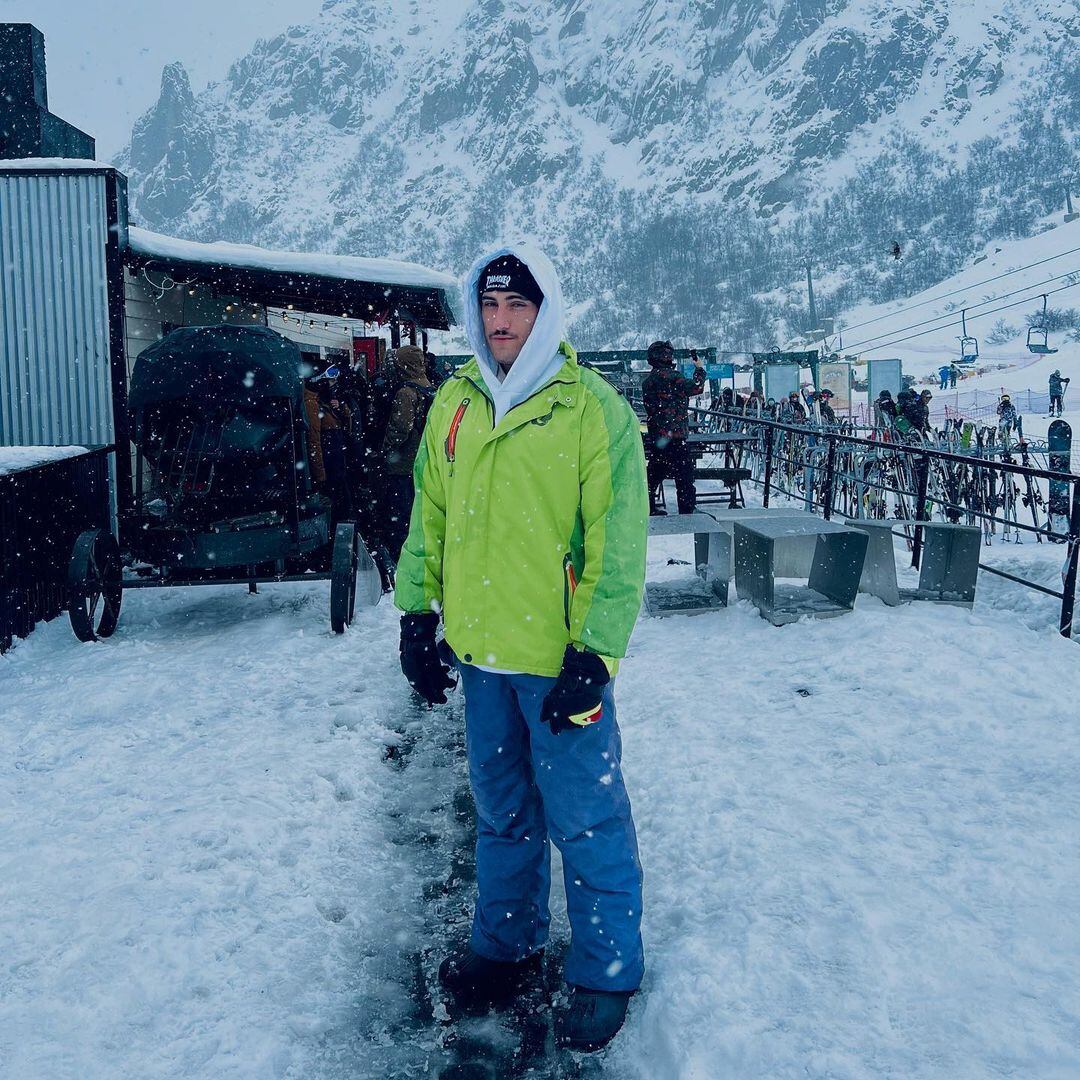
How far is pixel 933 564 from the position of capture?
731cm

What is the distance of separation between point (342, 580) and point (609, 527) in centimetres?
485

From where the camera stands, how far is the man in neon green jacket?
256 centimetres

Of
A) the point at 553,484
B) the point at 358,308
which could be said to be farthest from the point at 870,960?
the point at 358,308

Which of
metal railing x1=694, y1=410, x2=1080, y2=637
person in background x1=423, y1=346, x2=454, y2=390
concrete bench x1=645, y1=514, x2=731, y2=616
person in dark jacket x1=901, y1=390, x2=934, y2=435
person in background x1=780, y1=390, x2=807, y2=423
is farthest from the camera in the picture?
person in background x1=780, y1=390, x2=807, y2=423

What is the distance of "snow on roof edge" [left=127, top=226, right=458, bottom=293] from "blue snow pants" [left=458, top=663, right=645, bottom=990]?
7.16 metres

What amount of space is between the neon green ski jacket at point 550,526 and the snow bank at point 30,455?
5442 millimetres

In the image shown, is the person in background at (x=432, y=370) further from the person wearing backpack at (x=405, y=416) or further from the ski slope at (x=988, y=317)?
the ski slope at (x=988, y=317)

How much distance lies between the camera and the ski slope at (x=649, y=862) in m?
2.63

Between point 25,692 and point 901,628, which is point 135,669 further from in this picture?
point 901,628

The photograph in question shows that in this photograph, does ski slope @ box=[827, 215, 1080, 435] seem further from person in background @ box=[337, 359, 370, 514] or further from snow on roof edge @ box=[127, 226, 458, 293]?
person in background @ box=[337, 359, 370, 514]

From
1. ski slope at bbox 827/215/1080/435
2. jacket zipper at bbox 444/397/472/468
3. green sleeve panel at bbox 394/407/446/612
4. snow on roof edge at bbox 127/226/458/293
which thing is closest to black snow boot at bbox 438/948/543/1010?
green sleeve panel at bbox 394/407/446/612

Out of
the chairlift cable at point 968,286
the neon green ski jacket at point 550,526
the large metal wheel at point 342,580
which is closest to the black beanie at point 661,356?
the large metal wheel at point 342,580

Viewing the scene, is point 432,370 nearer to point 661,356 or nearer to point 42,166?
point 661,356

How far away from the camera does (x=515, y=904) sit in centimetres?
288
